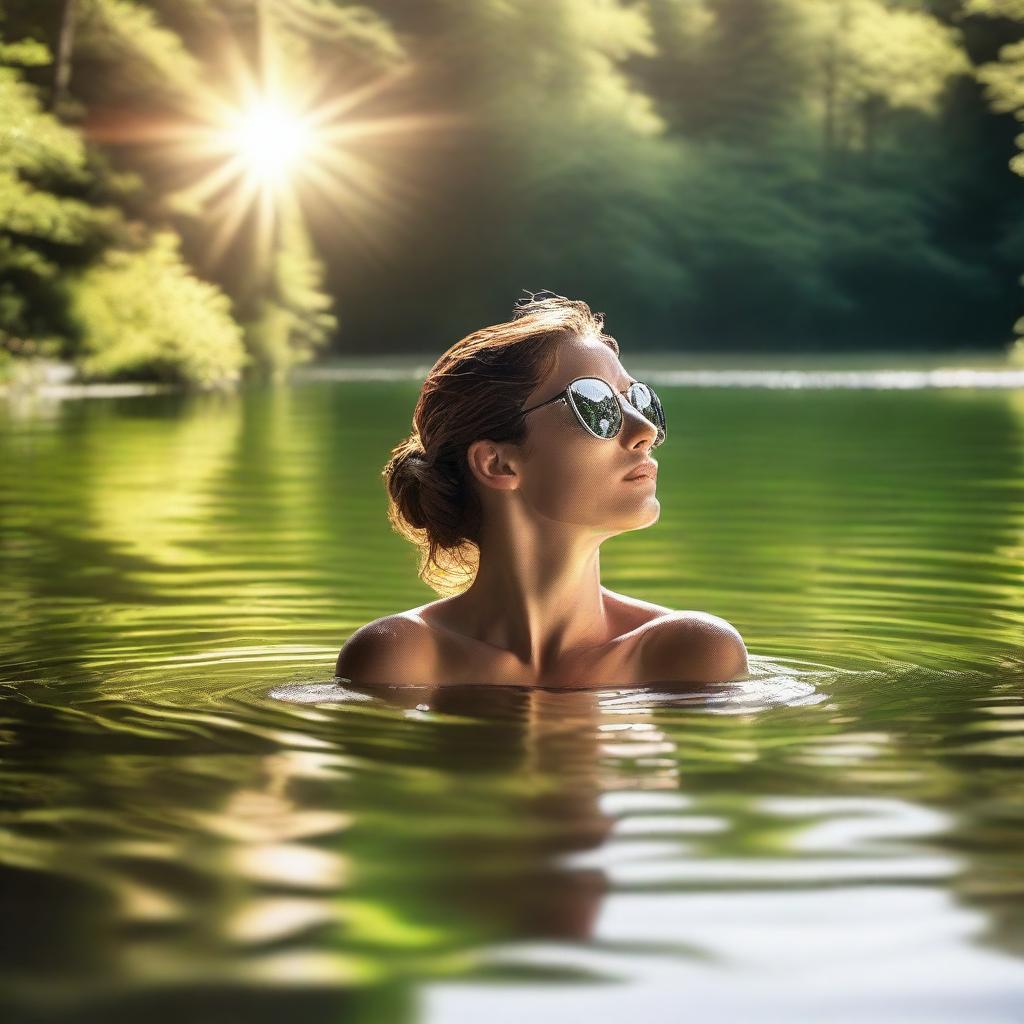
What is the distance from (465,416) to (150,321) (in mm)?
34766

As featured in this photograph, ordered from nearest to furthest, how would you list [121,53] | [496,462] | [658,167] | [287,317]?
[496,462] < [121,53] < [287,317] < [658,167]

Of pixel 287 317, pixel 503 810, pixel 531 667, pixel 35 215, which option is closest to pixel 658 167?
pixel 287 317

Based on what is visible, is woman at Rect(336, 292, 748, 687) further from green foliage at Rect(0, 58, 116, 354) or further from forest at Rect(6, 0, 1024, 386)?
forest at Rect(6, 0, 1024, 386)

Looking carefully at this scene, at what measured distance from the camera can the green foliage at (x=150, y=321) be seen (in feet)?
128

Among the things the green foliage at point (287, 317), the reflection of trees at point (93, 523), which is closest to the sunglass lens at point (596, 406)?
the reflection of trees at point (93, 523)

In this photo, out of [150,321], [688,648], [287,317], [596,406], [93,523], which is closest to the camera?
[596,406]

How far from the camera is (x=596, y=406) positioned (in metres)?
5.52

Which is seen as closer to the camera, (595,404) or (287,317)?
(595,404)

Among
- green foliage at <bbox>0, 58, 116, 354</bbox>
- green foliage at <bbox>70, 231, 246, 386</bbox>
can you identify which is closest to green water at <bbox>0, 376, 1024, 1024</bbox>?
green foliage at <bbox>0, 58, 116, 354</bbox>

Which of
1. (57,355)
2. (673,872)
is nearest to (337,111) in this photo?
(57,355)

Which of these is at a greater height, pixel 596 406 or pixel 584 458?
pixel 596 406

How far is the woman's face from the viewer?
217 inches

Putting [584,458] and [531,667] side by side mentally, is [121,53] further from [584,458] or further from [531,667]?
[584,458]

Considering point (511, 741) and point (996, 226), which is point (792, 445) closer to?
point (511, 741)
